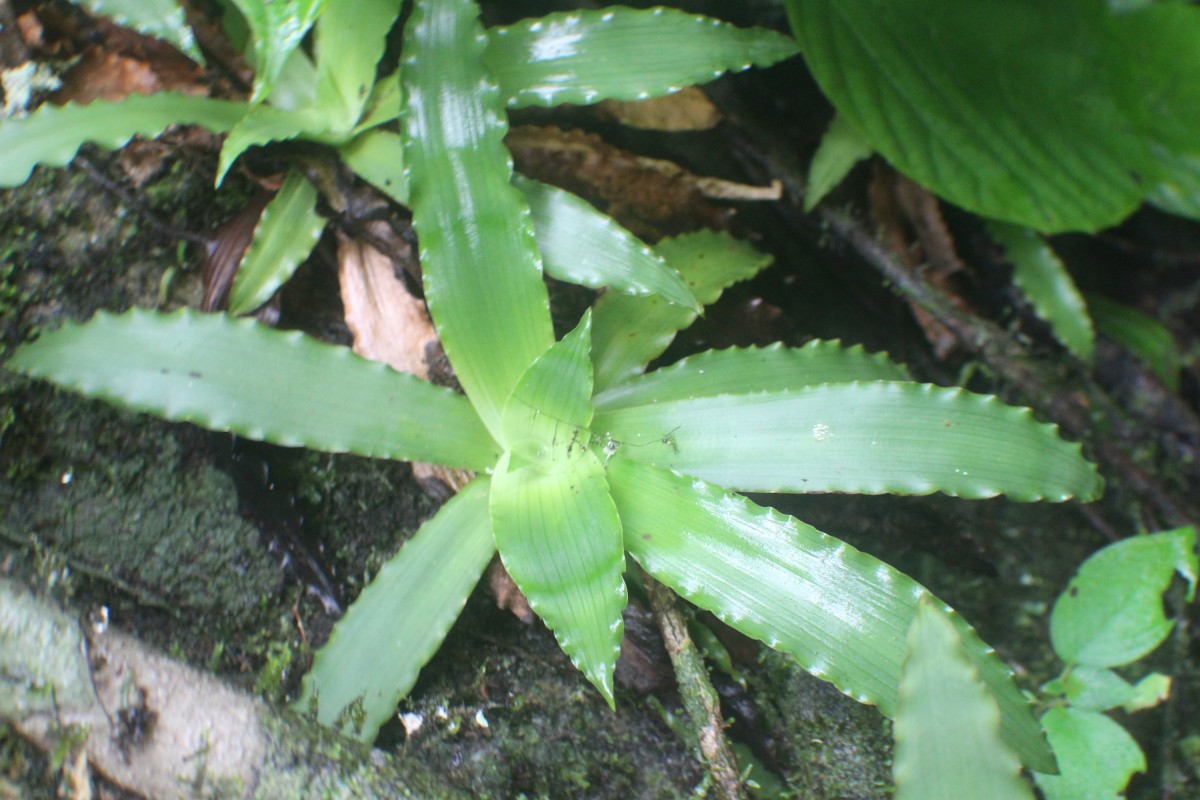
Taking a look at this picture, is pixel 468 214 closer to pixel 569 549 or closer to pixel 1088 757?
pixel 569 549

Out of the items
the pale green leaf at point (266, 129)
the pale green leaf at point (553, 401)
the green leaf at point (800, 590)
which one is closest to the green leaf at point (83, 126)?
the pale green leaf at point (266, 129)

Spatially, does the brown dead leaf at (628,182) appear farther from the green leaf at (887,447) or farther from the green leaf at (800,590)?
the green leaf at (800,590)

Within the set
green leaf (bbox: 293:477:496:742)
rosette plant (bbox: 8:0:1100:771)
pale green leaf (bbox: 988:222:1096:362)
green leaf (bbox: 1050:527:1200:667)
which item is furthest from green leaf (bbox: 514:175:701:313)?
pale green leaf (bbox: 988:222:1096:362)

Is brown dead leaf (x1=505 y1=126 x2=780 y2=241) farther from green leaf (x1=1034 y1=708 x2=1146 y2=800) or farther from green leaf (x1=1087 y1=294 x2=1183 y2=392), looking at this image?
green leaf (x1=1087 y1=294 x2=1183 y2=392)

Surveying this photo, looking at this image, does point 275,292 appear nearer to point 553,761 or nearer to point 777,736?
point 553,761

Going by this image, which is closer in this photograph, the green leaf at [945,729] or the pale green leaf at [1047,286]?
the green leaf at [945,729]

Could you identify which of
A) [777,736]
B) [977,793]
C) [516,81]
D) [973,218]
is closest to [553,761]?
[777,736]

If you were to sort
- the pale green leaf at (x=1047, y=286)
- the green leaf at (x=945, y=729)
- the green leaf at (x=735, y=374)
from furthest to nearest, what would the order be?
the pale green leaf at (x=1047, y=286) → the green leaf at (x=735, y=374) → the green leaf at (x=945, y=729)
